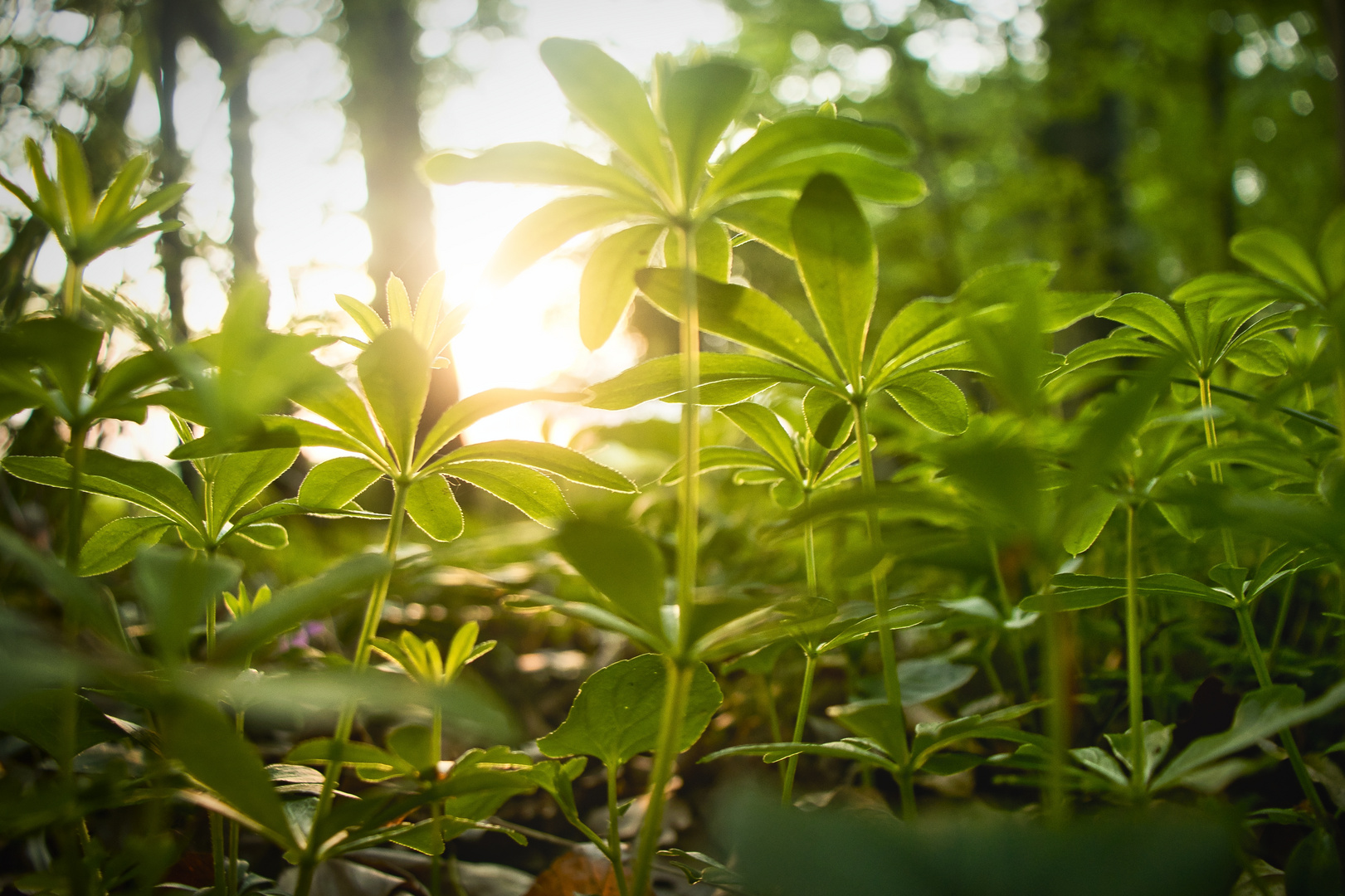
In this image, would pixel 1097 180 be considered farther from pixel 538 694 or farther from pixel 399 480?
pixel 399 480

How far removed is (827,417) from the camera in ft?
2.67

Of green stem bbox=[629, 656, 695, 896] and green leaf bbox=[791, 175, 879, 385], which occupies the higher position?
green leaf bbox=[791, 175, 879, 385]

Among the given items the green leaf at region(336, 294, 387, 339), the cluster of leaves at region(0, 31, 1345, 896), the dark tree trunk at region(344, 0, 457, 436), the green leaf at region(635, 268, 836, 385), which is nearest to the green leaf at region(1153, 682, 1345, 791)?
the cluster of leaves at region(0, 31, 1345, 896)

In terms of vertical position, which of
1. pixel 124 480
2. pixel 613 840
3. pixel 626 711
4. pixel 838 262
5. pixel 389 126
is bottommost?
pixel 613 840

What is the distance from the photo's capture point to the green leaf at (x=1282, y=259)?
692 mm

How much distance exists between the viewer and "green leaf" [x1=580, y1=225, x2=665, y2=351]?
744 millimetres

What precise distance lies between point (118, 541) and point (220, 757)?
582mm

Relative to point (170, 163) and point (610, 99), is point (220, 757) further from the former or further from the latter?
point (170, 163)

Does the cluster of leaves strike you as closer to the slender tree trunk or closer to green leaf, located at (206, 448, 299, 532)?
green leaf, located at (206, 448, 299, 532)

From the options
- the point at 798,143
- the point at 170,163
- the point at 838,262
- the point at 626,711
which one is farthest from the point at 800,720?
the point at 170,163

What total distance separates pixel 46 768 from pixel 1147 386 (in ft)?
5.73

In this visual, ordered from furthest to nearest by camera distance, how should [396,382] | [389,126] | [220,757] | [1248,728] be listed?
[389,126]
[396,382]
[1248,728]
[220,757]

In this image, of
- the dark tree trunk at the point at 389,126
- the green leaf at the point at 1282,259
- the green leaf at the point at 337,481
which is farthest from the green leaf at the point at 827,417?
the dark tree trunk at the point at 389,126

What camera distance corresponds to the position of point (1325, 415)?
38.5 inches
